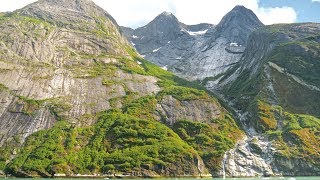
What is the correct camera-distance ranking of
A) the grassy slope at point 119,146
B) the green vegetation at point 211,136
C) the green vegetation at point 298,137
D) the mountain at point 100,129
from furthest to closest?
1. the green vegetation at point 298,137
2. the green vegetation at point 211,136
3. the mountain at point 100,129
4. the grassy slope at point 119,146

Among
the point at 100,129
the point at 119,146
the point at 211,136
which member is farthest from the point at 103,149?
the point at 211,136

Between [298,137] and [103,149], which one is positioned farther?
[298,137]

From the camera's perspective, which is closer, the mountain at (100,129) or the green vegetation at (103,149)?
the green vegetation at (103,149)

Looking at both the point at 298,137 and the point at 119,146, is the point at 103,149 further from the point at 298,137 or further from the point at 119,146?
the point at 298,137

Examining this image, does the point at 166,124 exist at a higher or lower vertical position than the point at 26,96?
lower

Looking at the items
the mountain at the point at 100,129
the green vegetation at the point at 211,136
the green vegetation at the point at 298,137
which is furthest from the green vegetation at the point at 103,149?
the green vegetation at the point at 298,137

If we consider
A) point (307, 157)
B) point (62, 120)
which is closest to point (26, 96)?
point (62, 120)

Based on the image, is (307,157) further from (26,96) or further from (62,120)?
(26,96)

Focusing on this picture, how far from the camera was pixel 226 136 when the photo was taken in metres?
177

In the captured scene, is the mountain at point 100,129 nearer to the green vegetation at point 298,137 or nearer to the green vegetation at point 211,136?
the green vegetation at point 211,136

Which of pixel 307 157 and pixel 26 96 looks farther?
pixel 26 96

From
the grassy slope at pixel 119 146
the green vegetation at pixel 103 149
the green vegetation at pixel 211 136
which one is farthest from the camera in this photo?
the green vegetation at pixel 211 136

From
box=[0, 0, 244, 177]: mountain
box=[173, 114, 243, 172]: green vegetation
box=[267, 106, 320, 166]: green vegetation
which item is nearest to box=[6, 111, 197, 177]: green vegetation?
box=[0, 0, 244, 177]: mountain

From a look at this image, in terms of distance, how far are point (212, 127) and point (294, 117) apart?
39122mm
